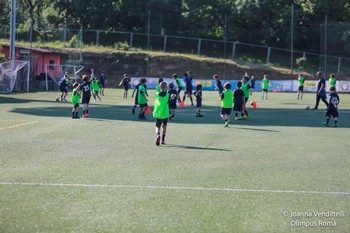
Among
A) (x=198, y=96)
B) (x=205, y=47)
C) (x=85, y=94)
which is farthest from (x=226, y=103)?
(x=205, y=47)

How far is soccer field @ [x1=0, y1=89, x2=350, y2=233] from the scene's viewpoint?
777 cm

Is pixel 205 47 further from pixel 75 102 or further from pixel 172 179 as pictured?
pixel 172 179

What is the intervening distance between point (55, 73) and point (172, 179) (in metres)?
40.7

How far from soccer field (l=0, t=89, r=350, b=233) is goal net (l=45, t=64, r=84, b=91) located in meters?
28.7

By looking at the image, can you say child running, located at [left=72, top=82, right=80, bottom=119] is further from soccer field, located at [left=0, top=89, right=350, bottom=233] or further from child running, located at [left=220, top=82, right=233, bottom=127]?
child running, located at [left=220, top=82, right=233, bottom=127]

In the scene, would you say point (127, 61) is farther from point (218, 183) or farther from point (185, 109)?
point (218, 183)

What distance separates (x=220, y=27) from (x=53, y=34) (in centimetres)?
2046

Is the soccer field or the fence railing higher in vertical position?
the fence railing

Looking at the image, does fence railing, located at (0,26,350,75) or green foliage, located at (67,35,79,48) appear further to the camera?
fence railing, located at (0,26,350,75)

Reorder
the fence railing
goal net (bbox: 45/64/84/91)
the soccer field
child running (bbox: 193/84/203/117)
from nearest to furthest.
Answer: the soccer field, child running (bbox: 193/84/203/117), goal net (bbox: 45/64/84/91), the fence railing

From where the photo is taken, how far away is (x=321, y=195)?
948 centimetres

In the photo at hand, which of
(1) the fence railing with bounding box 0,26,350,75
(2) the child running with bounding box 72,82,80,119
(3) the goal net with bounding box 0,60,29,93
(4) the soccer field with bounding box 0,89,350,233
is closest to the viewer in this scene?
(4) the soccer field with bounding box 0,89,350,233

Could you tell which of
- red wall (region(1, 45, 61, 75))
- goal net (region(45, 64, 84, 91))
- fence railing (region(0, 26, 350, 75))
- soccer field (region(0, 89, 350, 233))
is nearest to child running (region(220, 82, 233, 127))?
soccer field (region(0, 89, 350, 233))

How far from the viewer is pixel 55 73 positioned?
163ft
